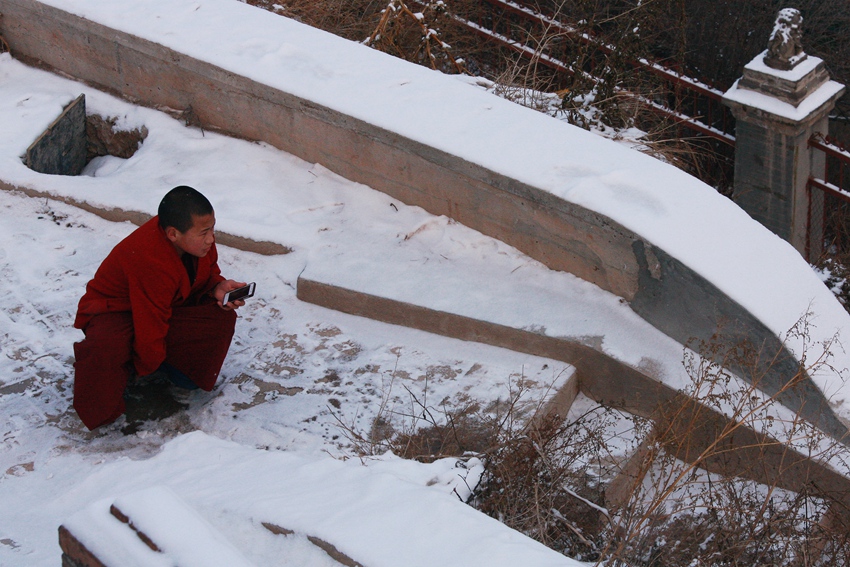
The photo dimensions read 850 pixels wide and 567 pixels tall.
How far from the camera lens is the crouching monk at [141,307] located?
11.9 ft

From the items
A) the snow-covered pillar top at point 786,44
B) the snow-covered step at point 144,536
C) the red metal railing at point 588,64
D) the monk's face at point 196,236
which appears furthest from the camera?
the red metal railing at point 588,64

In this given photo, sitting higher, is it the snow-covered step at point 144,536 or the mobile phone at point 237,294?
the snow-covered step at point 144,536

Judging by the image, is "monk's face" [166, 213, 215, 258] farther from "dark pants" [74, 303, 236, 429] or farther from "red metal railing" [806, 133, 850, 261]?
"red metal railing" [806, 133, 850, 261]

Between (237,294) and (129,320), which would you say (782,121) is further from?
(129,320)

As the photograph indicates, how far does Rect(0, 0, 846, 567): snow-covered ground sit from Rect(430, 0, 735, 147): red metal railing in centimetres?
216

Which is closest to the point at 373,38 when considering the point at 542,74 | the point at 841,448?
the point at 542,74

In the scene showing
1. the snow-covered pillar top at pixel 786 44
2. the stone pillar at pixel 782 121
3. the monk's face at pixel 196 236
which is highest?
the snow-covered pillar top at pixel 786 44

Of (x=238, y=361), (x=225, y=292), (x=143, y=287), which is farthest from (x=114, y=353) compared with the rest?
(x=238, y=361)

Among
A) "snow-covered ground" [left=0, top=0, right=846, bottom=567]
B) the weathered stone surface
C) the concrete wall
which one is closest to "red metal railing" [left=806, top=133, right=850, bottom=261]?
"snow-covered ground" [left=0, top=0, right=846, bottom=567]

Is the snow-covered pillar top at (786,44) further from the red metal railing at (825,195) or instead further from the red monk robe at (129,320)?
the red monk robe at (129,320)

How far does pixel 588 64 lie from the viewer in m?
8.55

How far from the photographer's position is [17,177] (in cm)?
507

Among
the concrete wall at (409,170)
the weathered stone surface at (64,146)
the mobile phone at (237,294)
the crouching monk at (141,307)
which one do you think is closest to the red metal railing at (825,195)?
the concrete wall at (409,170)

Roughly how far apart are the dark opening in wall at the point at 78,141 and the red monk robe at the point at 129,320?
6.70 feet
